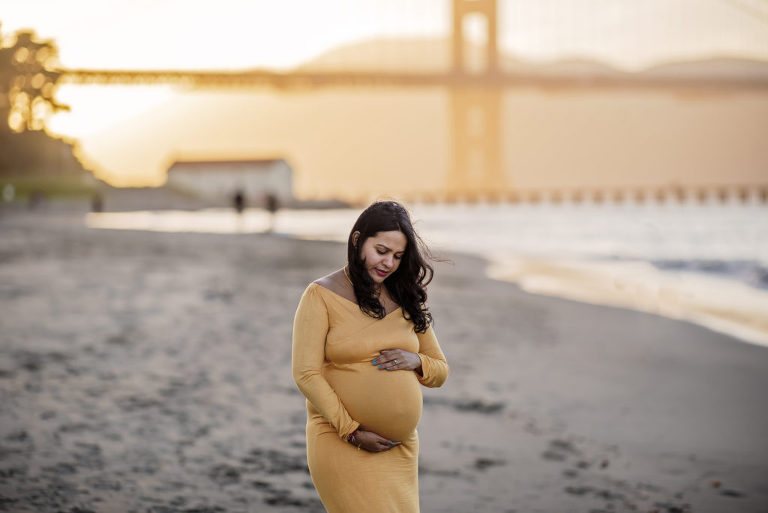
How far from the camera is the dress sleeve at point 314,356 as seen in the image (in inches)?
88.2

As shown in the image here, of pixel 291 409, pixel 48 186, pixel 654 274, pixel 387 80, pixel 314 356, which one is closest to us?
pixel 314 356

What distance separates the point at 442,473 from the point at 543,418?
4.42 feet

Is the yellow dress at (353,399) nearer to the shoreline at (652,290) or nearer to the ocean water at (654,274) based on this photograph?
the ocean water at (654,274)

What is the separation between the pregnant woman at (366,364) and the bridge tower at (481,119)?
7477cm

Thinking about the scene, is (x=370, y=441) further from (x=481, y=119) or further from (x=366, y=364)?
(x=481, y=119)

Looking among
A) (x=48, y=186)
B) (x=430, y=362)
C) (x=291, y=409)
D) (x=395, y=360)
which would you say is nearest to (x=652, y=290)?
(x=291, y=409)

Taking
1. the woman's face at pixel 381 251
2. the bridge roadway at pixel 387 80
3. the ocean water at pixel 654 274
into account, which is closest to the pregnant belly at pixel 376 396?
the woman's face at pixel 381 251

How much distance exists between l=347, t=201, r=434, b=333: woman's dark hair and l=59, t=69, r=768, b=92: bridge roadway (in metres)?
62.2

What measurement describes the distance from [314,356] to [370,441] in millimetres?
312

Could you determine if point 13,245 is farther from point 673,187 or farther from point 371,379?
point 673,187

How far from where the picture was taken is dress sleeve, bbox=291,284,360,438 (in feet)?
7.35

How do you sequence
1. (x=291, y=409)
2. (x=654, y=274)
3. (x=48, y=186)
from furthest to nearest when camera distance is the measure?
(x=48, y=186), (x=654, y=274), (x=291, y=409)

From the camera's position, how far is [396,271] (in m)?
2.39

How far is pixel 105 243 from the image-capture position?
16.2 metres
